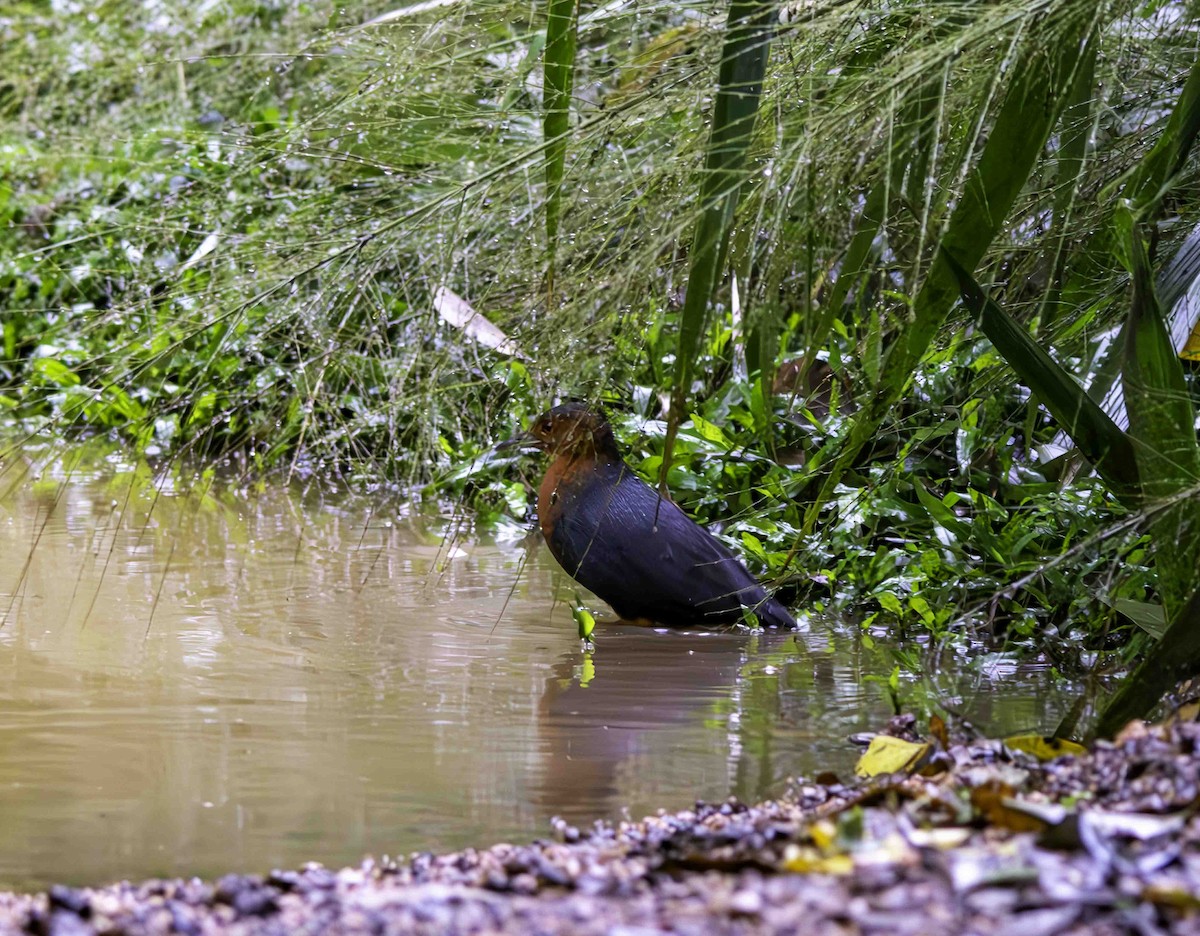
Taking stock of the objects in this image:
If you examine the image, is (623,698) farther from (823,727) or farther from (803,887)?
(803,887)

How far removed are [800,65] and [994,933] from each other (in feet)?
5.67

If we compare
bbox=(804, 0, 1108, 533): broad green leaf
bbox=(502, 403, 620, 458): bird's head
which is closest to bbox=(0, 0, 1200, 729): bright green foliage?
bbox=(804, 0, 1108, 533): broad green leaf

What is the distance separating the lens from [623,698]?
2939mm

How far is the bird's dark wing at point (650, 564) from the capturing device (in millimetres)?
3561

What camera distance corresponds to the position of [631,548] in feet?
11.8

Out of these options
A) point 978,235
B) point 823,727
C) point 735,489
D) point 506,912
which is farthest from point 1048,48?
point 735,489

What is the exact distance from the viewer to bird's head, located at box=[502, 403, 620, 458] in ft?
12.2

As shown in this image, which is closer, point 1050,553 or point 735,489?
point 1050,553

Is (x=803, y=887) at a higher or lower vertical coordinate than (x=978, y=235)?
lower

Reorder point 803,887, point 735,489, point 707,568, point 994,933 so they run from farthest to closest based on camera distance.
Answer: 1. point 735,489
2. point 707,568
3. point 803,887
4. point 994,933

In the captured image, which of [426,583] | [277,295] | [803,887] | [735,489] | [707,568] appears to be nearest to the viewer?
[803,887]

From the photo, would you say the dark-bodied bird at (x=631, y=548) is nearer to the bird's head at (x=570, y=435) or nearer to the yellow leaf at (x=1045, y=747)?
the bird's head at (x=570, y=435)

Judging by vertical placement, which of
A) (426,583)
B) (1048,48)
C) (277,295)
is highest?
(1048,48)

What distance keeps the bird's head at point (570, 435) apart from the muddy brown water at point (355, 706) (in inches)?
15.2
